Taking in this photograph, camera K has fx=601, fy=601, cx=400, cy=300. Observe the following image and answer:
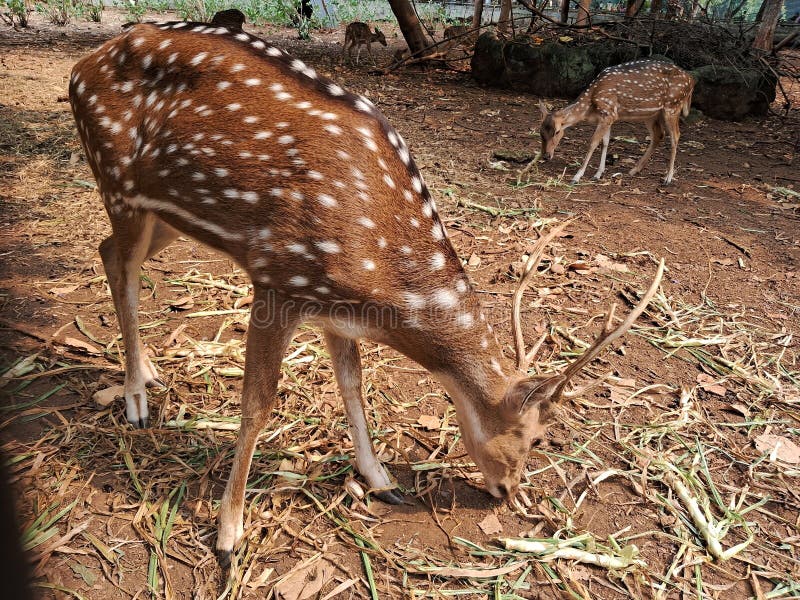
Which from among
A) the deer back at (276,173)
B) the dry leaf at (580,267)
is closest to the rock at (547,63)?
the dry leaf at (580,267)

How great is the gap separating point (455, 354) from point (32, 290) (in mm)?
2888

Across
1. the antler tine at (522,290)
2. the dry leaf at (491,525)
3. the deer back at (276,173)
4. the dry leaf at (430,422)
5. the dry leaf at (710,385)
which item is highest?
the deer back at (276,173)

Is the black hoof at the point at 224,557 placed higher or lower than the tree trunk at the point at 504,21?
lower

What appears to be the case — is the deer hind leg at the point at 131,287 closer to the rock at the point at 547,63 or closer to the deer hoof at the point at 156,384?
the deer hoof at the point at 156,384

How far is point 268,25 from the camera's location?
742 inches

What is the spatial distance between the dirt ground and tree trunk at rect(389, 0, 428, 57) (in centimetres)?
776

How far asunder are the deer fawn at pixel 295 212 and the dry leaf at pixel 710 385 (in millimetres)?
1644

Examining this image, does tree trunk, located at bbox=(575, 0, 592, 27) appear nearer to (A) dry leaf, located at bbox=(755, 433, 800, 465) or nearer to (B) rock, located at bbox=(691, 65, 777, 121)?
(B) rock, located at bbox=(691, 65, 777, 121)

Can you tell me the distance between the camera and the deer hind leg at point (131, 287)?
2756mm

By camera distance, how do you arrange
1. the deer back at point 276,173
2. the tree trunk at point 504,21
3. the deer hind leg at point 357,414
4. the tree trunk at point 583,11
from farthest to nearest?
the tree trunk at point 504,21 < the tree trunk at point 583,11 < the deer hind leg at point 357,414 < the deer back at point 276,173

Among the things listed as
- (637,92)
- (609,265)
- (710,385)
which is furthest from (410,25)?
(710,385)

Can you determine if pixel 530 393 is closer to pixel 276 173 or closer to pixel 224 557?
pixel 276 173

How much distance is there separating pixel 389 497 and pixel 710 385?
2043mm

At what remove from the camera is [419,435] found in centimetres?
309
